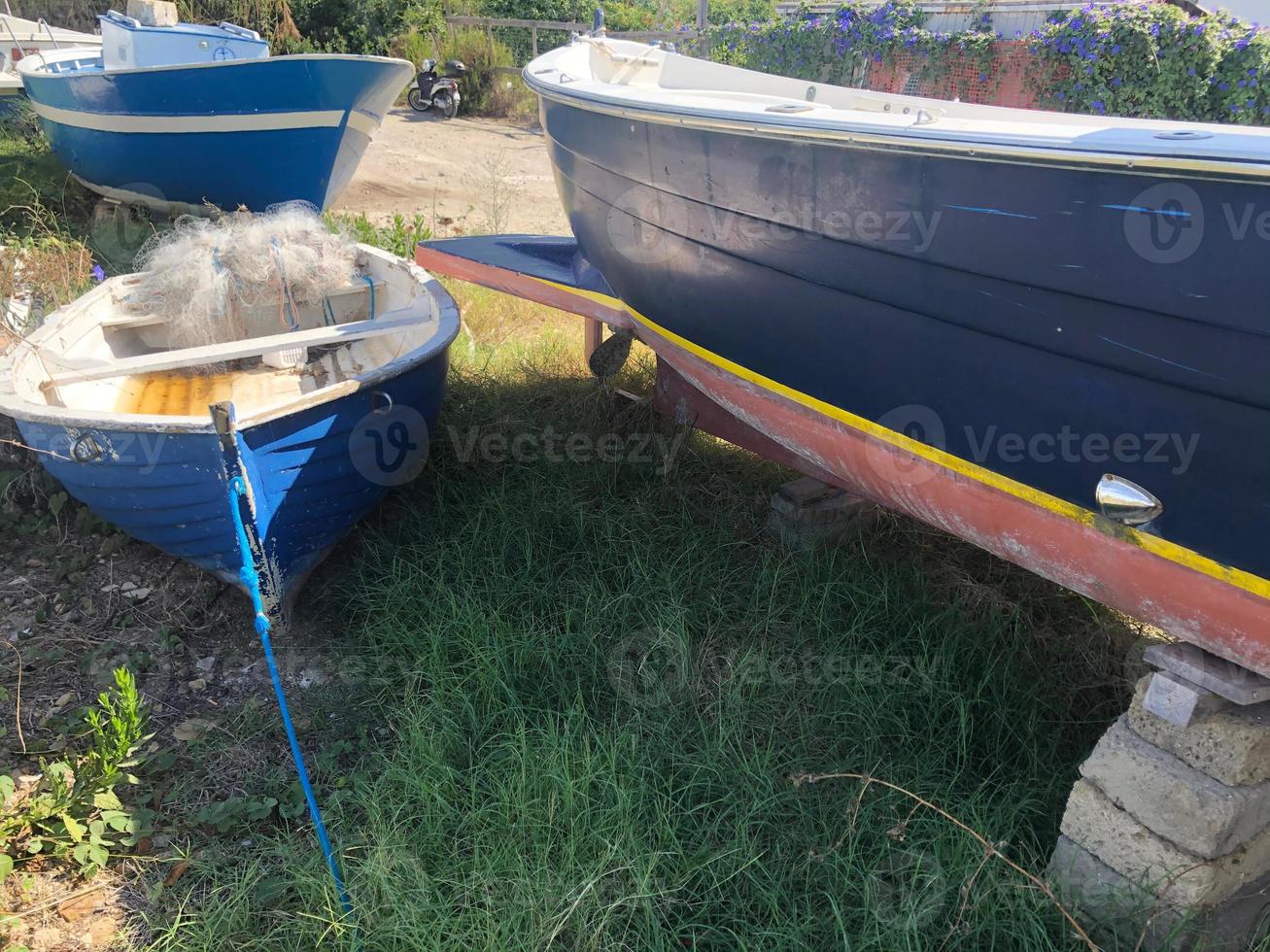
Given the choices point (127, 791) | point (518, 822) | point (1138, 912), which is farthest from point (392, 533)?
point (1138, 912)

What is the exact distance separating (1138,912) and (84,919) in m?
2.66

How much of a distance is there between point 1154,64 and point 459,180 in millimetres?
6787

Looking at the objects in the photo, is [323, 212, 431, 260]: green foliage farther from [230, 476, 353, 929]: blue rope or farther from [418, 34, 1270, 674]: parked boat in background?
[230, 476, 353, 929]: blue rope

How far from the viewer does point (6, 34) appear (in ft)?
35.5

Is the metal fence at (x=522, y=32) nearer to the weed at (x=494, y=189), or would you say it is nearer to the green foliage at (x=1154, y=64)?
the weed at (x=494, y=189)

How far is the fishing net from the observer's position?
4480mm

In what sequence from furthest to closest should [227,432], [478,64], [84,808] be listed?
1. [478,64]
2. [227,432]
3. [84,808]

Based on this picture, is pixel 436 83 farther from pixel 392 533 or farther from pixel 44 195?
pixel 392 533

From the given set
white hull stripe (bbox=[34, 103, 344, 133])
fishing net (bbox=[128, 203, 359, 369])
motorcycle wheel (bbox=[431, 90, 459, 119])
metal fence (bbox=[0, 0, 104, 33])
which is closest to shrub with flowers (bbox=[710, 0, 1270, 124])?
motorcycle wheel (bbox=[431, 90, 459, 119])

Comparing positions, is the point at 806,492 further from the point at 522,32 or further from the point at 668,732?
the point at 522,32

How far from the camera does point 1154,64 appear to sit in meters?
8.05

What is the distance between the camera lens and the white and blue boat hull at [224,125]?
20.7ft

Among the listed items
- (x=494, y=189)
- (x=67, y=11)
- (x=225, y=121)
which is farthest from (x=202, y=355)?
(x=67, y=11)

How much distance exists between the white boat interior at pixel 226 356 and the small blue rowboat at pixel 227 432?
0.01 meters
